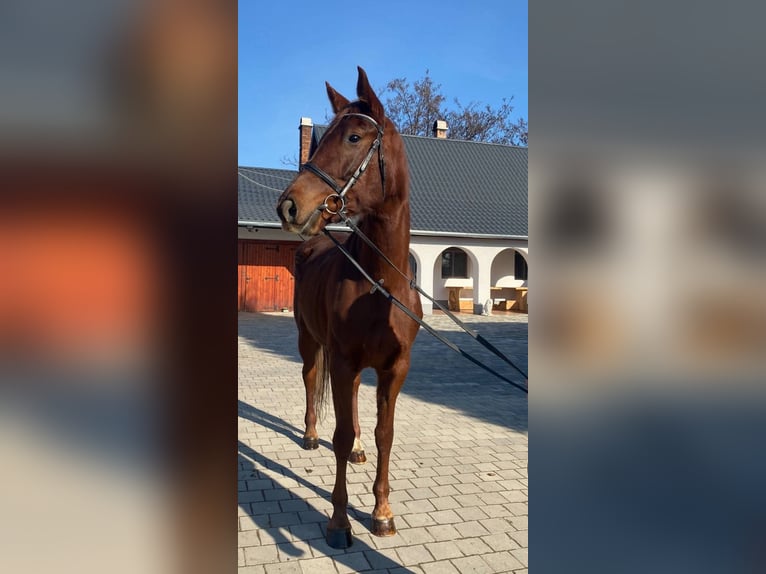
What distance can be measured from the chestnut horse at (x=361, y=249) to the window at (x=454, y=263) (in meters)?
16.2

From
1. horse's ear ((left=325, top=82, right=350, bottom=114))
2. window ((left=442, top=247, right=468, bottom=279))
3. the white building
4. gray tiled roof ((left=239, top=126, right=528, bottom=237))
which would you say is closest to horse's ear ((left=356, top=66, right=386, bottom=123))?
horse's ear ((left=325, top=82, right=350, bottom=114))

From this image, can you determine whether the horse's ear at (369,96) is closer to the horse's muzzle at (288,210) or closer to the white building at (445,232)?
the horse's muzzle at (288,210)

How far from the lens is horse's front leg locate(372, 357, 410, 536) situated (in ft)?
9.48

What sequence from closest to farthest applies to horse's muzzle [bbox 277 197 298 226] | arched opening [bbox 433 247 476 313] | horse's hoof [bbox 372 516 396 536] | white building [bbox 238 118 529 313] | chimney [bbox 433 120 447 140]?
horse's muzzle [bbox 277 197 298 226], horse's hoof [bbox 372 516 396 536], white building [bbox 238 118 529 313], arched opening [bbox 433 247 476 313], chimney [bbox 433 120 447 140]

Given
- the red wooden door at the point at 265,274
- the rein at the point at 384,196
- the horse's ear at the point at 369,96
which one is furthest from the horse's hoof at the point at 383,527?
the red wooden door at the point at 265,274

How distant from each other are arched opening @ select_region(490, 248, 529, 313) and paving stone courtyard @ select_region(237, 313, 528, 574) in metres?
12.6

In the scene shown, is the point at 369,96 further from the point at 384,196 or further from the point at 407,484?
the point at 407,484

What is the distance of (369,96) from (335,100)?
399 mm

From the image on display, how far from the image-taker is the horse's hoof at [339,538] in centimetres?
272

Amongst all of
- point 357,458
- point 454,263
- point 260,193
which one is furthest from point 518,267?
point 357,458

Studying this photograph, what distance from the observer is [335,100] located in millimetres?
2930

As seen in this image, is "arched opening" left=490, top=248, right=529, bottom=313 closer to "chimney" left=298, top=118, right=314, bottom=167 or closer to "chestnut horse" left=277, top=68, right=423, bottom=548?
"chimney" left=298, top=118, right=314, bottom=167
